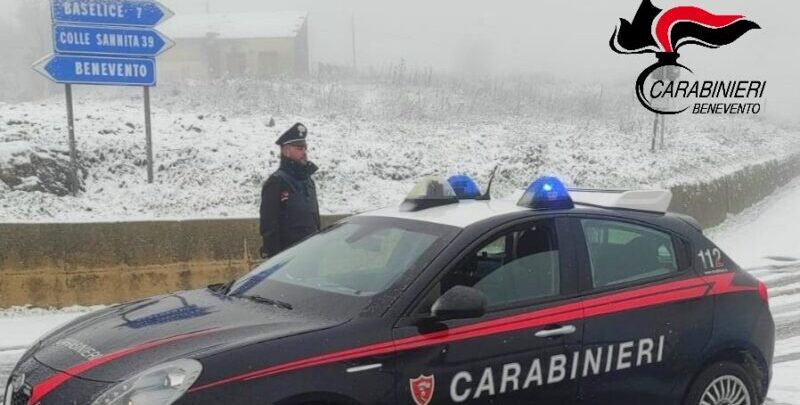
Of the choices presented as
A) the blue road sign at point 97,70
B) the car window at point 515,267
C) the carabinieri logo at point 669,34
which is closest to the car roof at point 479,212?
the car window at point 515,267

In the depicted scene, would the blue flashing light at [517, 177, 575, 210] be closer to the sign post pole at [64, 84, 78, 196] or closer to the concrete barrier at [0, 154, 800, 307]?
the concrete barrier at [0, 154, 800, 307]

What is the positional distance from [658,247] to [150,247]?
6066 mm

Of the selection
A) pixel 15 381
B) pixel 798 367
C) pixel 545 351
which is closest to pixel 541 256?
pixel 545 351

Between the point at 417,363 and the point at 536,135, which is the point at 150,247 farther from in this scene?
the point at 536,135

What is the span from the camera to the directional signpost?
392 inches

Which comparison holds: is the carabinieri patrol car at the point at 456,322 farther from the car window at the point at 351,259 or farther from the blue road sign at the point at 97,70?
the blue road sign at the point at 97,70

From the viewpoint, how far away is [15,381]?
3.30 metres

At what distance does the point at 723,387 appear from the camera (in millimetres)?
4273

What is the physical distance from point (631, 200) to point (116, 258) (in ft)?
20.0

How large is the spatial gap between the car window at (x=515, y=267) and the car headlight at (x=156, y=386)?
1267 millimetres

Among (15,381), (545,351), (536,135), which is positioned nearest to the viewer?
(15,381)

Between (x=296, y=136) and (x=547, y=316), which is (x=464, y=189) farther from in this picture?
(x=296, y=136)

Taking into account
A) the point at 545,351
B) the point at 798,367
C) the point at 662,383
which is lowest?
the point at 798,367

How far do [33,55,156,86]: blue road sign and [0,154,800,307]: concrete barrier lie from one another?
105 inches
